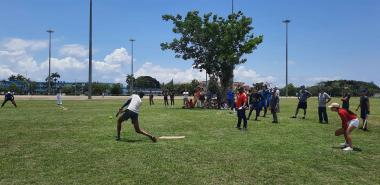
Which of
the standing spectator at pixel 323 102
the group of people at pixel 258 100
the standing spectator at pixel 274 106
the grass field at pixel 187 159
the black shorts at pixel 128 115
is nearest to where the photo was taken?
the grass field at pixel 187 159

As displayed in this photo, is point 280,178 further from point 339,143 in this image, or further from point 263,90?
point 263,90

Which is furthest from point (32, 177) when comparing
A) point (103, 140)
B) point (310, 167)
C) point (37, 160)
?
point (310, 167)

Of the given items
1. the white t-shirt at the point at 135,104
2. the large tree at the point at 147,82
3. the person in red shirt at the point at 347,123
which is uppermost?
the large tree at the point at 147,82

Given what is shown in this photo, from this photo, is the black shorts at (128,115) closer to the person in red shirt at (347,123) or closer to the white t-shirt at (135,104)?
the white t-shirt at (135,104)

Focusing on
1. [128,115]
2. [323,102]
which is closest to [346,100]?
[323,102]

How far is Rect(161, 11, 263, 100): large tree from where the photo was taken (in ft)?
114

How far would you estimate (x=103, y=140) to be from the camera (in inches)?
529

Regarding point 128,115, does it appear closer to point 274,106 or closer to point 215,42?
point 274,106

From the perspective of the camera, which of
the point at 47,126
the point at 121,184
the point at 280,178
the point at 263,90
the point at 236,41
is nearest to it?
the point at 121,184

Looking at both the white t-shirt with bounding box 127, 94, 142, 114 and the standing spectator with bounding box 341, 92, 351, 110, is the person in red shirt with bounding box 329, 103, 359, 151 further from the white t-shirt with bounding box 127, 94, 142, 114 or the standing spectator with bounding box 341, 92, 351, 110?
the standing spectator with bounding box 341, 92, 351, 110

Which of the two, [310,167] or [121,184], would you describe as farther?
[310,167]

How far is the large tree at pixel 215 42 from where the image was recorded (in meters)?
34.8

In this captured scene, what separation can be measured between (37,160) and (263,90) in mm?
16296

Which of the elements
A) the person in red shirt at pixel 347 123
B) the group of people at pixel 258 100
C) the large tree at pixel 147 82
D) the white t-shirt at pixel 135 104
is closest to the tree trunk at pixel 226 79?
the group of people at pixel 258 100
